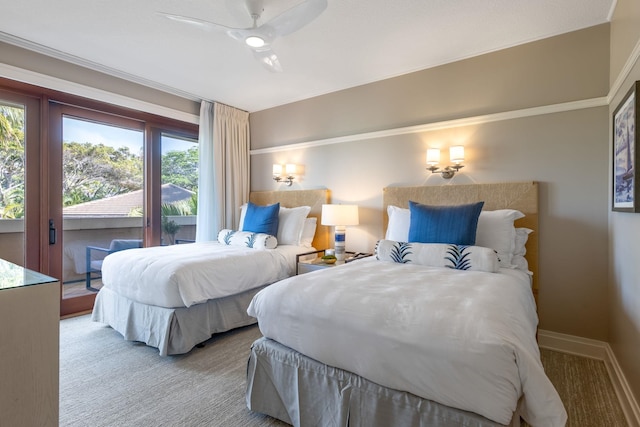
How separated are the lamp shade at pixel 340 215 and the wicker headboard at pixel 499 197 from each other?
55cm

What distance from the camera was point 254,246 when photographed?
3.41 m

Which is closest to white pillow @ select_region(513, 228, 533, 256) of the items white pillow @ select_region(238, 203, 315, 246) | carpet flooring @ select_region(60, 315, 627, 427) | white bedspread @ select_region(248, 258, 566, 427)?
white bedspread @ select_region(248, 258, 566, 427)

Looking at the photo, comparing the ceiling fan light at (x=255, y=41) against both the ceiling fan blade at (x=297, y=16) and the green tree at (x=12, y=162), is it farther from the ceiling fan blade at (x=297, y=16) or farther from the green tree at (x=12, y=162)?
the green tree at (x=12, y=162)

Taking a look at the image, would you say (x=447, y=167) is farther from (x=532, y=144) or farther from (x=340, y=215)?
(x=340, y=215)

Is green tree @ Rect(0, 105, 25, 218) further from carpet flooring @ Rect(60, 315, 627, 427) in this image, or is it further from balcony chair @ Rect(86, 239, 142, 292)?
carpet flooring @ Rect(60, 315, 627, 427)

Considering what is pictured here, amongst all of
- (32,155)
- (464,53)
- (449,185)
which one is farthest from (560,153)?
(32,155)

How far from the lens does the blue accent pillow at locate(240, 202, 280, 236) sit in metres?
3.67

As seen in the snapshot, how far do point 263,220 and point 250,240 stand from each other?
12.9 inches

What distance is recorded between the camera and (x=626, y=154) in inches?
74.0

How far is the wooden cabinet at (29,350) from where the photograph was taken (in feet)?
3.38

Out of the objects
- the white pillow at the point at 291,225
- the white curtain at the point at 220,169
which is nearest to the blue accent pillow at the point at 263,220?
the white pillow at the point at 291,225

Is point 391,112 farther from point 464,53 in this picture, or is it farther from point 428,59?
point 464,53

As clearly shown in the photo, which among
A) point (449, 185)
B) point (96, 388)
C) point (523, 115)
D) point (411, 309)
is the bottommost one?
point (96, 388)

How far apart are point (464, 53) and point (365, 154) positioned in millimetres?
1378
